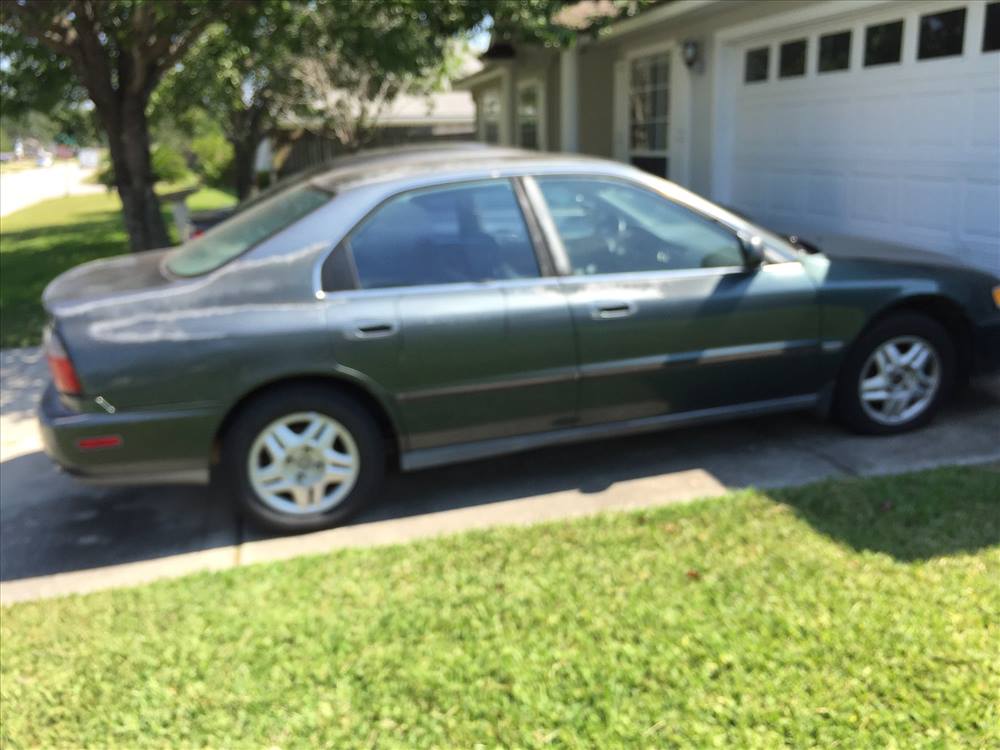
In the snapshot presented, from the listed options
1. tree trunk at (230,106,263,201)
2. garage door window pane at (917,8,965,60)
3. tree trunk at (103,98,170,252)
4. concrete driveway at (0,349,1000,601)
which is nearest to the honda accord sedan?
concrete driveway at (0,349,1000,601)

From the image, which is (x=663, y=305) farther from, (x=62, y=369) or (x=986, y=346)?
(x=62, y=369)

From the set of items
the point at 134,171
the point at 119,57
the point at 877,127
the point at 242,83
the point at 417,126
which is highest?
the point at 242,83

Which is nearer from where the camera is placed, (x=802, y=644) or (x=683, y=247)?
(x=802, y=644)

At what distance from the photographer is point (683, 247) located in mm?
4605

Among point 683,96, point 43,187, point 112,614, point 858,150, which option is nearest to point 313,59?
point 683,96

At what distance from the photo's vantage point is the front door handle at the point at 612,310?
4344mm

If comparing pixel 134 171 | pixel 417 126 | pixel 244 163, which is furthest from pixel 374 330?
pixel 417 126

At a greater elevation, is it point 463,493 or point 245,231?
point 245,231

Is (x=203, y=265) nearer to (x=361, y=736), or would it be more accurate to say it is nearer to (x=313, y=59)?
(x=361, y=736)

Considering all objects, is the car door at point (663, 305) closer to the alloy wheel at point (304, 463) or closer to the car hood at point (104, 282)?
the alloy wheel at point (304, 463)

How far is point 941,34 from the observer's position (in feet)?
21.6

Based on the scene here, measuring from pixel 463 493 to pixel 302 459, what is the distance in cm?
90

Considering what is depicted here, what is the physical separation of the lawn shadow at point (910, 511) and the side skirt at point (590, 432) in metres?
0.55

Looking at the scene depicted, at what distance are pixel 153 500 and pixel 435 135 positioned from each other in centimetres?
2673
